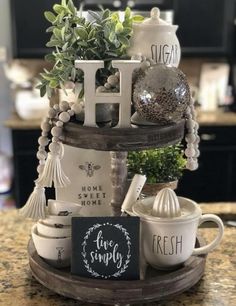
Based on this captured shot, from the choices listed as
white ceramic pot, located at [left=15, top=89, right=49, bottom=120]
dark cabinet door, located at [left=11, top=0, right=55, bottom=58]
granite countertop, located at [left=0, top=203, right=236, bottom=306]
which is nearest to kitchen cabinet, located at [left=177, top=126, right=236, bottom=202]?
white ceramic pot, located at [left=15, top=89, right=49, bottom=120]

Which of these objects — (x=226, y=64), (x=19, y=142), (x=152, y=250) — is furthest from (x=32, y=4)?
(x=152, y=250)

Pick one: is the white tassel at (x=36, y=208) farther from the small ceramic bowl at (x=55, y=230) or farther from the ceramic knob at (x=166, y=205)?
the ceramic knob at (x=166, y=205)

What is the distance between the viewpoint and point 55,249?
3.92 feet

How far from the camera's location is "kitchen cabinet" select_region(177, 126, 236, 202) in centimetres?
351

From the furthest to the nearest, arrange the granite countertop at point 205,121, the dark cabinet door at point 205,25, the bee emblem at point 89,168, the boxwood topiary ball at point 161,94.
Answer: the dark cabinet door at point 205,25, the granite countertop at point 205,121, the bee emblem at point 89,168, the boxwood topiary ball at point 161,94

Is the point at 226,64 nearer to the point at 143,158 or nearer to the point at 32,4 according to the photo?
the point at 32,4

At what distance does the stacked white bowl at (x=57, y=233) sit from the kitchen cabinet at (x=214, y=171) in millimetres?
2388

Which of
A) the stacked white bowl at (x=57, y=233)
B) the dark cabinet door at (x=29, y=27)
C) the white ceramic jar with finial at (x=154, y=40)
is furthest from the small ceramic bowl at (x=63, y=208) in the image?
the dark cabinet door at (x=29, y=27)

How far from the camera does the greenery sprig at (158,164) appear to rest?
4.43 feet

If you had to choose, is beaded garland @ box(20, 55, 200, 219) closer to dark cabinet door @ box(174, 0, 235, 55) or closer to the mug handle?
the mug handle

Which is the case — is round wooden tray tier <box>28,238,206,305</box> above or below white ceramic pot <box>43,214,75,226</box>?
below

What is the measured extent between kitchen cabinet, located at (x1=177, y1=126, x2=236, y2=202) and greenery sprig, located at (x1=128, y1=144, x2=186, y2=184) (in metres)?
2.16

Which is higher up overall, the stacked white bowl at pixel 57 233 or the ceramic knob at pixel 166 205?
the ceramic knob at pixel 166 205

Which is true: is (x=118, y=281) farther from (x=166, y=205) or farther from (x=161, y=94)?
(x=161, y=94)
